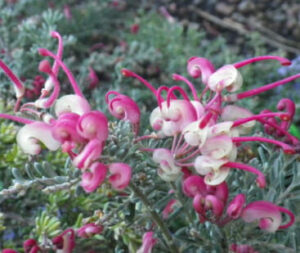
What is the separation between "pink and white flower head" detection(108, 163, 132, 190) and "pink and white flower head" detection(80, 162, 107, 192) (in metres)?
0.02

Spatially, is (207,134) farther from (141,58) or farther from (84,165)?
(141,58)

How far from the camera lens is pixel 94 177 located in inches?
23.4

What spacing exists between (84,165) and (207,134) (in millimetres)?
167

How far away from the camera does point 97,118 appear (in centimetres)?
60

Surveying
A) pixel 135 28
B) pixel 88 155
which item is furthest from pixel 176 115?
pixel 135 28

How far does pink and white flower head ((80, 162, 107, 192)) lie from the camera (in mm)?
594

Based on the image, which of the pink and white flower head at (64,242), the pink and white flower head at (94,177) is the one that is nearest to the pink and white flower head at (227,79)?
the pink and white flower head at (94,177)

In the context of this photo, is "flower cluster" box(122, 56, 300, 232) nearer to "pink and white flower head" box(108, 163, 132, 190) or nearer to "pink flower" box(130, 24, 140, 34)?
"pink and white flower head" box(108, 163, 132, 190)

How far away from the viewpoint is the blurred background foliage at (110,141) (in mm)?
780

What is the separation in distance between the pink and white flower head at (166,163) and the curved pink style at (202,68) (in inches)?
5.5

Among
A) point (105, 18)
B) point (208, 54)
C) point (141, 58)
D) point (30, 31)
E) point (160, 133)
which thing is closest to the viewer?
point (160, 133)

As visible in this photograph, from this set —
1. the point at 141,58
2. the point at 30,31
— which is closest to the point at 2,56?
the point at 30,31

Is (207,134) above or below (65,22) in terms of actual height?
below

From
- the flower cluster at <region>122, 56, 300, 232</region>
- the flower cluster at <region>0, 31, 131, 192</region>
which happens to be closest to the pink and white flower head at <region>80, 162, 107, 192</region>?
the flower cluster at <region>0, 31, 131, 192</region>
